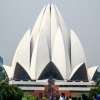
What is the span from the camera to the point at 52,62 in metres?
55.2

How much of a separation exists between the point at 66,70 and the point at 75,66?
1646mm

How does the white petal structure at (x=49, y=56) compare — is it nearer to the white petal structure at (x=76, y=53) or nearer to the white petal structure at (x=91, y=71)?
the white petal structure at (x=76, y=53)

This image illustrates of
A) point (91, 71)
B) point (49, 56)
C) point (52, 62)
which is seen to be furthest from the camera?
point (91, 71)

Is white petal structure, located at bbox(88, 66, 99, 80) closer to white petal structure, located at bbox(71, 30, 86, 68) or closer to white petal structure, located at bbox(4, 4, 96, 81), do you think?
white petal structure, located at bbox(4, 4, 96, 81)

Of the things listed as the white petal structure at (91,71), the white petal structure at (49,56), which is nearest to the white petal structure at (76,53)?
the white petal structure at (49,56)

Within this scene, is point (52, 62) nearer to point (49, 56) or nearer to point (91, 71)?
point (49, 56)

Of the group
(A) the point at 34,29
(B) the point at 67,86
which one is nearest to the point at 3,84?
(B) the point at 67,86

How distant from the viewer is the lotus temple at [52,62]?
54062 mm

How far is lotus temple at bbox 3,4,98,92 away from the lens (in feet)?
177

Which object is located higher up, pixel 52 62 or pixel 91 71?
pixel 52 62

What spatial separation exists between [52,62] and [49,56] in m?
0.94

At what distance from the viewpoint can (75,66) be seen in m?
55.4

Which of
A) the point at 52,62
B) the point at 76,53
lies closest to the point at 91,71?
the point at 76,53

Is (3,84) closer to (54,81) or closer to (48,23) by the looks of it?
(54,81)
